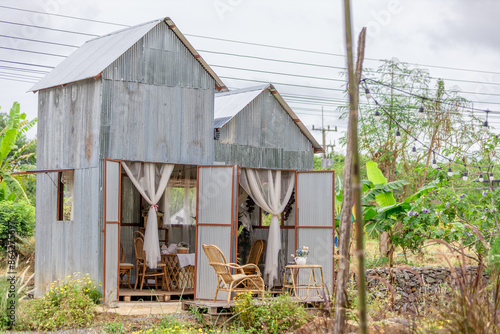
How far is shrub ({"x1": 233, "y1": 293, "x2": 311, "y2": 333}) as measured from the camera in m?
8.14

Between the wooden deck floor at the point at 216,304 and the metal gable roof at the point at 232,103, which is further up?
the metal gable roof at the point at 232,103

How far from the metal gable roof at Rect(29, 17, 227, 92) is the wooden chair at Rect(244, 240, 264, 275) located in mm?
3006

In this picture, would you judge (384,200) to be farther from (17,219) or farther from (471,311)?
(471,311)

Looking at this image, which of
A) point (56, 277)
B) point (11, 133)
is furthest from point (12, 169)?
point (56, 277)

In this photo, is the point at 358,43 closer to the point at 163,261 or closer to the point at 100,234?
the point at 100,234

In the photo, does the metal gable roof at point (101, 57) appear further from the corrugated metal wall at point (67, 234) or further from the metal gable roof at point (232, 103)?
the corrugated metal wall at point (67, 234)

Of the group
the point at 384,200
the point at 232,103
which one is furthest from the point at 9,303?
the point at 384,200

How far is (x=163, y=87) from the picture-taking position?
10.8m

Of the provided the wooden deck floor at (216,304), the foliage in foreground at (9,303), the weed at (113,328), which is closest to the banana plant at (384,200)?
the wooden deck floor at (216,304)

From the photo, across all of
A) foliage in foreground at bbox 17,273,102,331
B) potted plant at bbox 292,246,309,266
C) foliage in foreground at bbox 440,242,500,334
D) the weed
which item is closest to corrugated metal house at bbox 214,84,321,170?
potted plant at bbox 292,246,309,266

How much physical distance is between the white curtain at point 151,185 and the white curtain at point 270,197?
1585mm

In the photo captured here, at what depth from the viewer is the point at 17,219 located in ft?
54.2

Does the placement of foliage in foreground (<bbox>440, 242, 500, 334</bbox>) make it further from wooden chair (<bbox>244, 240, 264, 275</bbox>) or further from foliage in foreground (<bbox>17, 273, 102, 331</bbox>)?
wooden chair (<bbox>244, 240, 264, 275</bbox>)

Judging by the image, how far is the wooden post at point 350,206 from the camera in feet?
6.93
